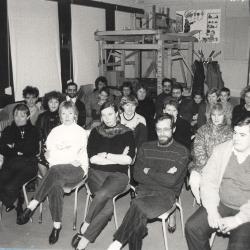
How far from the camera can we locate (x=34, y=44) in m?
5.68

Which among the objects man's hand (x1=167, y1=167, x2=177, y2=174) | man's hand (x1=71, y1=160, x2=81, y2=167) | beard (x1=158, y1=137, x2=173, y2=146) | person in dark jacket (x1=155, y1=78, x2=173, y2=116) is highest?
person in dark jacket (x1=155, y1=78, x2=173, y2=116)

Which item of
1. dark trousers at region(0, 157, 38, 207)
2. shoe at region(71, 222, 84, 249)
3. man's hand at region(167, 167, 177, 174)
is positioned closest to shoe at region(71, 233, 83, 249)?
shoe at region(71, 222, 84, 249)

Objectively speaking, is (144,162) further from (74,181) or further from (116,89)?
(116,89)

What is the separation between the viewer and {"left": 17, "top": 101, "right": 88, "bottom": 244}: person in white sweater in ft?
10.5

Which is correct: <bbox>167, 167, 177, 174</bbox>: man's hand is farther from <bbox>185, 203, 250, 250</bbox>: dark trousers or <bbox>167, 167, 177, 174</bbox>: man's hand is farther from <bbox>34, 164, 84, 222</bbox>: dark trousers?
<bbox>34, 164, 84, 222</bbox>: dark trousers

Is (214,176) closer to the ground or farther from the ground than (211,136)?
closer to the ground

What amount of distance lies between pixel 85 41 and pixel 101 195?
461 cm

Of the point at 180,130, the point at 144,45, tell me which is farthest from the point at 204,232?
the point at 144,45

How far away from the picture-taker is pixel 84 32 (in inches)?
274

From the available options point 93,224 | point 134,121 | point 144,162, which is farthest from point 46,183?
point 134,121

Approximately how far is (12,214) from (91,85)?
3.95 meters

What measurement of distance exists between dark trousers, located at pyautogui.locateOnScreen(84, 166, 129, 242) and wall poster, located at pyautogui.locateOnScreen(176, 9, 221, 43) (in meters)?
6.74

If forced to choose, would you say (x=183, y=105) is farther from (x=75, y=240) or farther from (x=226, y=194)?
(x=75, y=240)

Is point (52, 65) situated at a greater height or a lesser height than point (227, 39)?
lesser
